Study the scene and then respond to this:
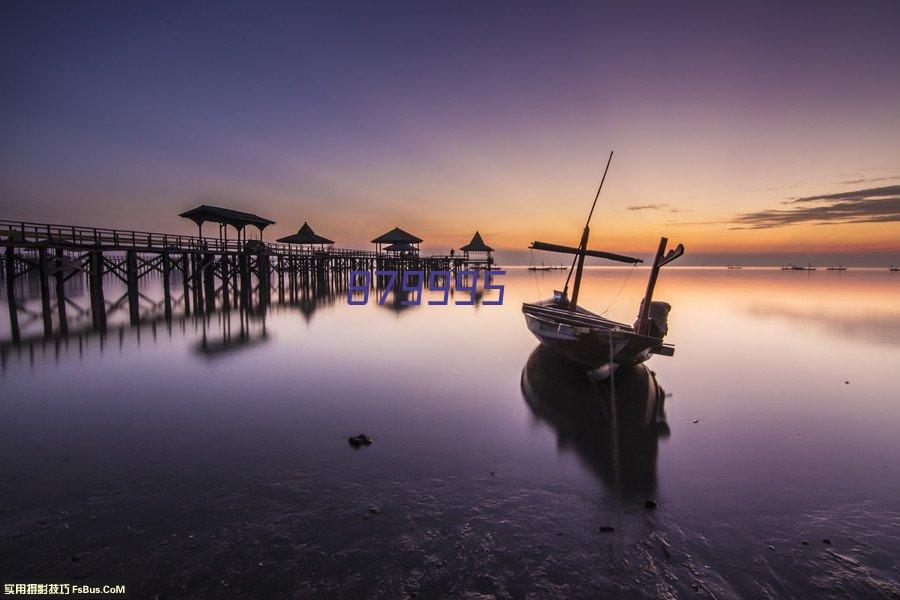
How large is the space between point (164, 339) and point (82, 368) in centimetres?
414

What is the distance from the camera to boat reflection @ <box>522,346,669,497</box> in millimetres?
6062

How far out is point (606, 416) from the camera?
8242 mm

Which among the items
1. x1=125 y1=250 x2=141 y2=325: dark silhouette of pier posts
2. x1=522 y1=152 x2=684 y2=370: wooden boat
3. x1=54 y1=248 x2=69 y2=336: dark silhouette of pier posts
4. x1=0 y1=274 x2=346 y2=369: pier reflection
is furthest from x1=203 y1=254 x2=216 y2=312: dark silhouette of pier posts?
x1=522 y1=152 x2=684 y2=370: wooden boat

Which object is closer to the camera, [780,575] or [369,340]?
[780,575]

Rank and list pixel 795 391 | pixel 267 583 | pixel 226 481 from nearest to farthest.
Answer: pixel 267 583 → pixel 226 481 → pixel 795 391

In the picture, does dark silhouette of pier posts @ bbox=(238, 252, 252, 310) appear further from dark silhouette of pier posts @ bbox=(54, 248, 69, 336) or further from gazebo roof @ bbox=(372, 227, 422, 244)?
gazebo roof @ bbox=(372, 227, 422, 244)

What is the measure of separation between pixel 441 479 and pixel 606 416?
4.42m

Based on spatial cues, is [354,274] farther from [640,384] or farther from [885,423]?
[885,423]

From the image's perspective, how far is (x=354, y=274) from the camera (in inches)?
2474

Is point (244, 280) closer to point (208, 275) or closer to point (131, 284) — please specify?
point (208, 275)

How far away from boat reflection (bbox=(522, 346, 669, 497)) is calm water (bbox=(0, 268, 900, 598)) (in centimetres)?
7

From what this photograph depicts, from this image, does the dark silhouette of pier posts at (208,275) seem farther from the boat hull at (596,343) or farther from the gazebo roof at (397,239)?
the boat hull at (596,343)

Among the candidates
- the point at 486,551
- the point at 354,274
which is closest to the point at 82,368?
Result: the point at 486,551
